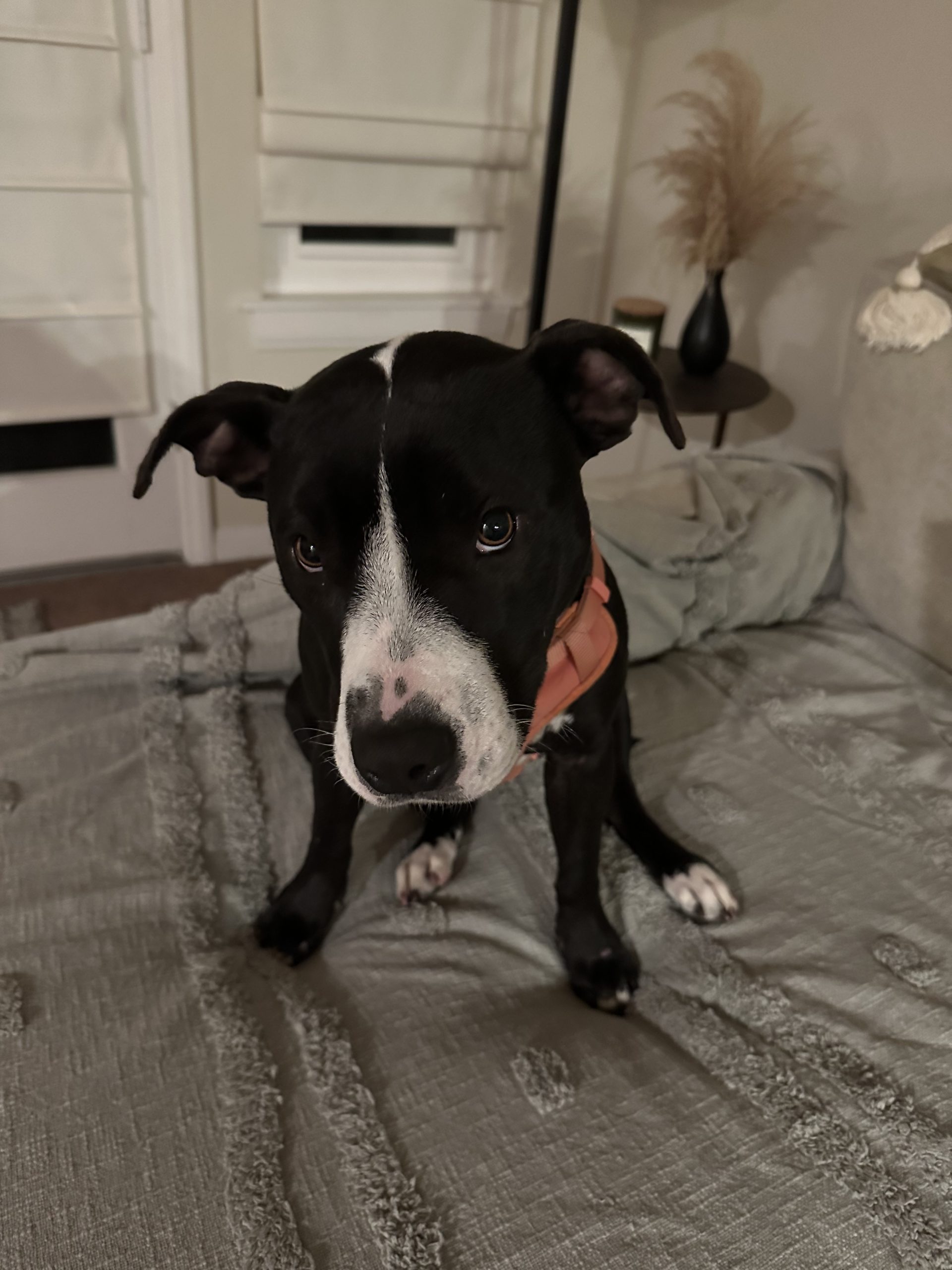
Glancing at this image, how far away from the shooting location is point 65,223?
2.43 metres

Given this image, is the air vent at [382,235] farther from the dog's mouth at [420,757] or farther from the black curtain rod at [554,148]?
the dog's mouth at [420,757]

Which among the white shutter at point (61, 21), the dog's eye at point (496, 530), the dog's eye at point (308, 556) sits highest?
the white shutter at point (61, 21)

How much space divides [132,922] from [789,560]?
1.31 meters

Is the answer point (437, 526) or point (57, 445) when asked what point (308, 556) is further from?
point (57, 445)

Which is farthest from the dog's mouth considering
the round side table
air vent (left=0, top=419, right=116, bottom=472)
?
air vent (left=0, top=419, right=116, bottom=472)

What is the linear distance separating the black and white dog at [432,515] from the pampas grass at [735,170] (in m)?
1.41

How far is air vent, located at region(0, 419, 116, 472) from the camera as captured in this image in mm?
2709

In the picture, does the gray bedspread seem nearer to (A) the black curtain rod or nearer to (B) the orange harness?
(B) the orange harness

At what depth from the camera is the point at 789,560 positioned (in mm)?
1731

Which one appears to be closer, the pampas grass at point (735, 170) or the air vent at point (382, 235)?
the pampas grass at point (735, 170)

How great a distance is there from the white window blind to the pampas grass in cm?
146

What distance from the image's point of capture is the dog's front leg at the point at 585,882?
1.12m

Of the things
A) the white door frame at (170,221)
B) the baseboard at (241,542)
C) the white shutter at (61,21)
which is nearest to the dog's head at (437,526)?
the white door frame at (170,221)

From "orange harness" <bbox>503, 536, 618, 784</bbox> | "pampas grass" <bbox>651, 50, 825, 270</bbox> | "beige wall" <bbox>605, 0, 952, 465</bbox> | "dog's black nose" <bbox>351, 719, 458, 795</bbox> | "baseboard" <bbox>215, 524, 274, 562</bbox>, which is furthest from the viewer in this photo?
"baseboard" <bbox>215, 524, 274, 562</bbox>
